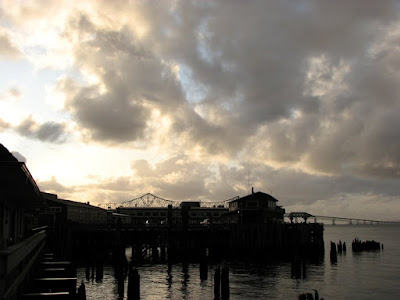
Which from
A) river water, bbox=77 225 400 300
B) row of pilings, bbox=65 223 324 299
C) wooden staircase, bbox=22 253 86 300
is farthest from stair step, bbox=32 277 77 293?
row of pilings, bbox=65 223 324 299

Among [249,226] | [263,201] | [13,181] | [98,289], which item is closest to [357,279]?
[249,226]

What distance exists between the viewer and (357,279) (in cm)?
5178

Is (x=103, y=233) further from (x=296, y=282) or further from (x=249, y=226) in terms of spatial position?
(x=296, y=282)

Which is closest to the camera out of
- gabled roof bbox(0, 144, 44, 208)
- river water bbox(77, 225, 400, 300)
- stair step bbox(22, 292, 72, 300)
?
gabled roof bbox(0, 144, 44, 208)

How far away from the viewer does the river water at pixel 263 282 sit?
40.2 metres

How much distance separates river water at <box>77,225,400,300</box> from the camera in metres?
40.2

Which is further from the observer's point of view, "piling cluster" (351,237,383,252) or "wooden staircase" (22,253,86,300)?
"piling cluster" (351,237,383,252)

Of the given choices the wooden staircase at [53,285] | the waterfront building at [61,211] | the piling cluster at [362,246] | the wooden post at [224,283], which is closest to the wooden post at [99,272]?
the wooden staircase at [53,285]

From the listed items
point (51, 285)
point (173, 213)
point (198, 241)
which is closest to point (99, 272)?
point (198, 241)

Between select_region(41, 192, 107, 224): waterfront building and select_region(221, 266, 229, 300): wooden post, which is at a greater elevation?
select_region(41, 192, 107, 224): waterfront building

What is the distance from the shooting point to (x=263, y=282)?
46719 millimetres

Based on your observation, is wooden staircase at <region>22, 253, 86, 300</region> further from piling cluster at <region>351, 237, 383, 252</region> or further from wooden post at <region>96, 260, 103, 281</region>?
piling cluster at <region>351, 237, 383, 252</region>

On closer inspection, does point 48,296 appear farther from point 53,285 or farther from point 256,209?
point 256,209

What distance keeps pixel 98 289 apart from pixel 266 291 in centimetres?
1668
